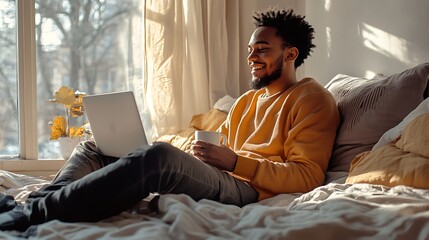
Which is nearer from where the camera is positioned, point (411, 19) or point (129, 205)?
point (129, 205)

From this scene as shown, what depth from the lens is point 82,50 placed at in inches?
136

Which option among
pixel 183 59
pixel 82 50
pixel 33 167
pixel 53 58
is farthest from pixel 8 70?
pixel 183 59

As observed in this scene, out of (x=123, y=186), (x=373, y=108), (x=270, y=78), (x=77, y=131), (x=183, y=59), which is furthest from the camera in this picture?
(x=183, y=59)

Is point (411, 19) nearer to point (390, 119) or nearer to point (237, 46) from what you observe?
point (390, 119)

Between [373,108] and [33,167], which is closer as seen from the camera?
[373,108]

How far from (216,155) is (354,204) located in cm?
58

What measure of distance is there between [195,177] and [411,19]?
1044mm

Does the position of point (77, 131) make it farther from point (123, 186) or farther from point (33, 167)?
point (123, 186)

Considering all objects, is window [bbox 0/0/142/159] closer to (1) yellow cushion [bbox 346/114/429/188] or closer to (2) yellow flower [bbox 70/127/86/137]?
(2) yellow flower [bbox 70/127/86/137]

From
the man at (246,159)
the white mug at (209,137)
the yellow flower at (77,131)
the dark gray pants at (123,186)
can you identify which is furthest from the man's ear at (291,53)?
Answer: the yellow flower at (77,131)

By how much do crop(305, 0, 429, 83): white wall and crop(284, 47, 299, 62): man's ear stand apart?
1.22 ft

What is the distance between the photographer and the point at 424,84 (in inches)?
69.2

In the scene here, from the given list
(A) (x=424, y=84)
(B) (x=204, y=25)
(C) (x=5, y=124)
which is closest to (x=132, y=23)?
(B) (x=204, y=25)

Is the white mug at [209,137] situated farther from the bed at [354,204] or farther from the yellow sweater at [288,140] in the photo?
the bed at [354,204]
